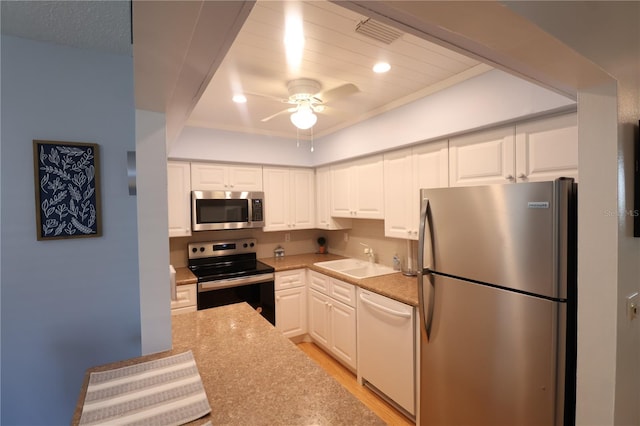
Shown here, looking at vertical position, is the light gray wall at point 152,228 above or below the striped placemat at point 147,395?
above

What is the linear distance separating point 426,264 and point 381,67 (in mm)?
1254

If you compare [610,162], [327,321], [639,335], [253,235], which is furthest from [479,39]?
[253,235]

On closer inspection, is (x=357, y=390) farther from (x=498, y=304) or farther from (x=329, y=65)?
(x=329, y=65)

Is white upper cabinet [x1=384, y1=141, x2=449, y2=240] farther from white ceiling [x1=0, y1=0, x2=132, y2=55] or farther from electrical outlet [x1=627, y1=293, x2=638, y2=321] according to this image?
white ceiling [x1=0, y1=0, x2=132, y2=55]

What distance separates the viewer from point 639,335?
1307mm

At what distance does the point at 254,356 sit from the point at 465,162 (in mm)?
1753

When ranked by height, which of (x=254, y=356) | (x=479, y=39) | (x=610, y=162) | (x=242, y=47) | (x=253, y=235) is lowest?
(x=254, y=356)

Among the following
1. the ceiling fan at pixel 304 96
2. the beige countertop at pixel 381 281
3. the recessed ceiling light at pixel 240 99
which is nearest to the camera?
the ceiling fan at pixel 304 96

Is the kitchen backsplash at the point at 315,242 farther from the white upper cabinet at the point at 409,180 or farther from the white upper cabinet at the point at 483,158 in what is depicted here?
the white upper cabinet at the point at 483,158

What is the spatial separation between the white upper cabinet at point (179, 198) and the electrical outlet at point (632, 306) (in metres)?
3.13

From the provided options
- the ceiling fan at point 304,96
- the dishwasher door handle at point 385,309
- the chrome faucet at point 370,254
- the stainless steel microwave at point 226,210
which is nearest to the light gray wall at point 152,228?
the ceiling fan at point 304,96

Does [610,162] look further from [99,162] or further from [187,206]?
[187,206]

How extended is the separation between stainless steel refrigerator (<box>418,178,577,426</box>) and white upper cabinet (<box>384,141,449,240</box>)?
46 cm

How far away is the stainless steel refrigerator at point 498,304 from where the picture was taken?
4.26 ft
